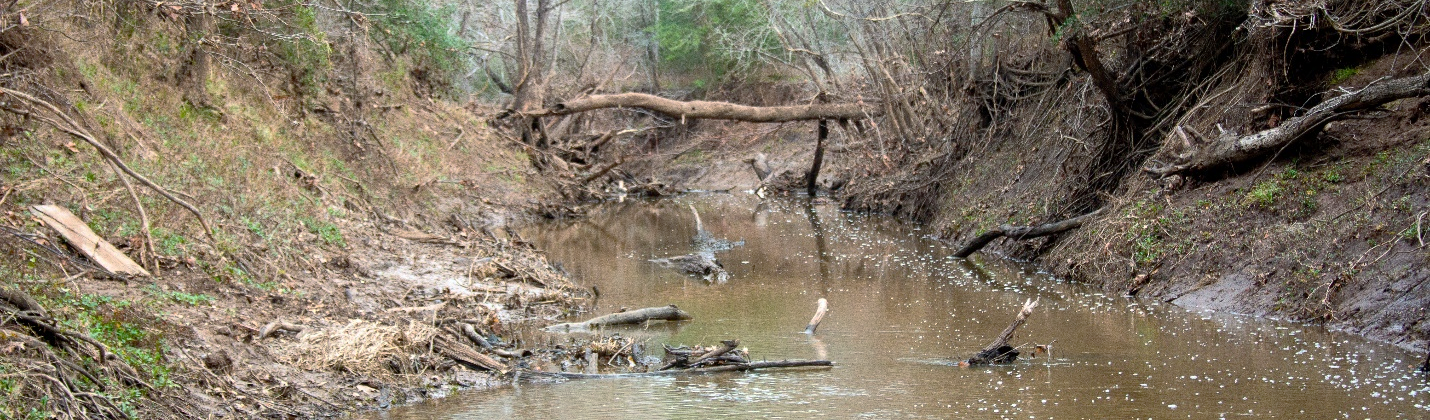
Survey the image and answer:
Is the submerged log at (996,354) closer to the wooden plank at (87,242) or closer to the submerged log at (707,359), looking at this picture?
the submerged log at (707,359)

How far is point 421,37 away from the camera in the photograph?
19.4m

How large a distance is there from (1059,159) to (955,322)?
5300mm

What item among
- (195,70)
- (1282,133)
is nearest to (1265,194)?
(1282,133)

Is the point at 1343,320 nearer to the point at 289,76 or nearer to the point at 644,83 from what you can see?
the point at 289,76

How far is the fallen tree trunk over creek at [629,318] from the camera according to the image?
30.8ft

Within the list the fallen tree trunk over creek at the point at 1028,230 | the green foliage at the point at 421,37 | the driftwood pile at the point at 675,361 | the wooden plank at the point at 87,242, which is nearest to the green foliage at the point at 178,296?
the wooden plank at the point at 87,242

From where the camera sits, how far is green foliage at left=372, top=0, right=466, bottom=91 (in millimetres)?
18406

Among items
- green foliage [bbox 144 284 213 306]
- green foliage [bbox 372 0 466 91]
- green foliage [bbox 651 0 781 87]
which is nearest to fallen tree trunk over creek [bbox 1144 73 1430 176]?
green foliage [bbox 144 284 213 306]

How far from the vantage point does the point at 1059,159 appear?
1414cm

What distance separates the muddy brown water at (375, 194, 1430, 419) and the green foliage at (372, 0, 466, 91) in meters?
7.31

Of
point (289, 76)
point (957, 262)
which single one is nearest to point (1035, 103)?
point (957, 262)

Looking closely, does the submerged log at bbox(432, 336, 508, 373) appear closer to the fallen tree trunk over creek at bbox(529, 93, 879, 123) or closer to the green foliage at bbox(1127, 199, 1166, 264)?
the green foliage at bbox(1127, 199, 1166, 264)

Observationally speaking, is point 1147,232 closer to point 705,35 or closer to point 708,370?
point 708,370

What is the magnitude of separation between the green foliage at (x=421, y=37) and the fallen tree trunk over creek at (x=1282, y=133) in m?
11.7
